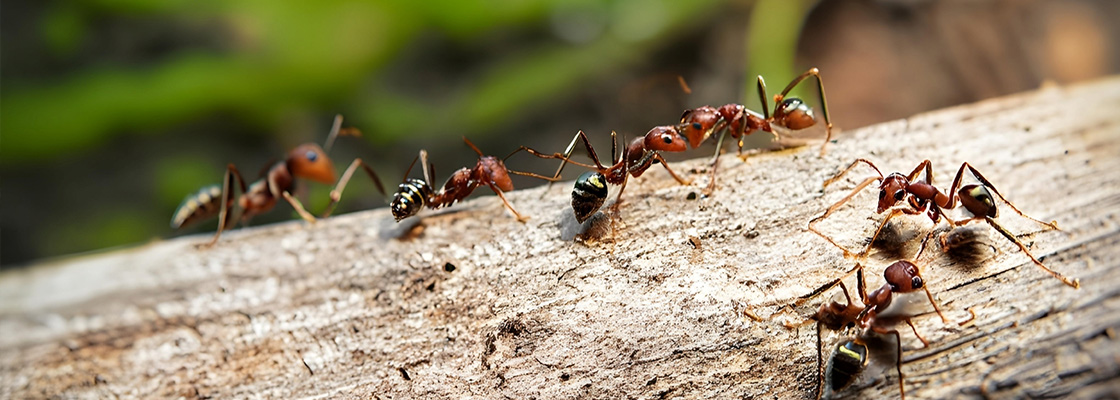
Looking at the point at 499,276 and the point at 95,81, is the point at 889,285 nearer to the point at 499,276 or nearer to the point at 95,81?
the point at 499,276

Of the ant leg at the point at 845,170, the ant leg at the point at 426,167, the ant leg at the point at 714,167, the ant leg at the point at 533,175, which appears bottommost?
the ant leg at the point at 845,170

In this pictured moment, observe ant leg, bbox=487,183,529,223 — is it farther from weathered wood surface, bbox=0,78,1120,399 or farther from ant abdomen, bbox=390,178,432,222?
ant abdomen, bbox=390,178,432,222

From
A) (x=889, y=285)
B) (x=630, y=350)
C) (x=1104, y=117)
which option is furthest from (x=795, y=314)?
(x=1104, y=117)

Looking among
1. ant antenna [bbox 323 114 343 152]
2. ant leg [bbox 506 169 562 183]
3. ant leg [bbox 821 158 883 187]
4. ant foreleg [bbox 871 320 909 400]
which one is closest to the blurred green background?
ant antenna [bbox 323 114 343 152]

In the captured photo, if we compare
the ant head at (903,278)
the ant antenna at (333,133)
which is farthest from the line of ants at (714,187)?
the ant antenna at (333,133)

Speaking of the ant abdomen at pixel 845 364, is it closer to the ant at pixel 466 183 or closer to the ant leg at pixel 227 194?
the ant at pixel 466 183

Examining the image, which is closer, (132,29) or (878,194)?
(878,194)

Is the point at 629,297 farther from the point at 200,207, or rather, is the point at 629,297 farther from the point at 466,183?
the point at 200,207
